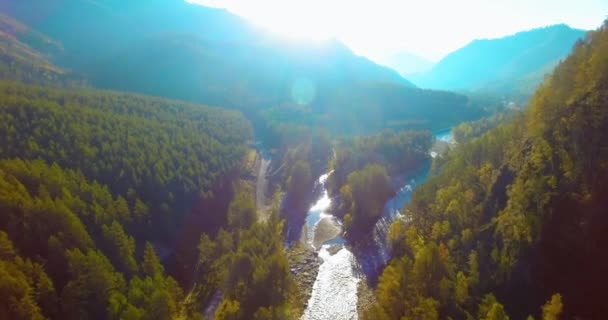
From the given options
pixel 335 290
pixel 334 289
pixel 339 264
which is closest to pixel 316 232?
pixel 339 264

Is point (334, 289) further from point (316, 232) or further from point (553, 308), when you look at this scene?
point (553, 308)

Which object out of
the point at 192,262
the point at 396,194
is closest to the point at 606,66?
the point at 396,194

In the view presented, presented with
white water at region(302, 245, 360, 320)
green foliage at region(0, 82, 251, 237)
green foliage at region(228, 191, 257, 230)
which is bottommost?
white water at region(302, 245, 360, 320)

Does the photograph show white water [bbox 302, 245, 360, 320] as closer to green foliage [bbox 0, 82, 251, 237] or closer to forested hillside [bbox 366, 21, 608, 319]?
forested hillside [bbox 366, 21, 608, 319]

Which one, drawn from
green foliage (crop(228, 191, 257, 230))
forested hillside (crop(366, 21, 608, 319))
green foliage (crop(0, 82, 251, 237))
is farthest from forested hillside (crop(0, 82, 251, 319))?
forested hillside (crop(366, 21, 608, 319))

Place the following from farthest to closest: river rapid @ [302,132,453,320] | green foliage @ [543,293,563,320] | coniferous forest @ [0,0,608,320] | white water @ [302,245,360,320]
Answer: river rapid @ [302,132,453,320]
white water @ [302,245,360,320]
coniferous forest @ [0,0,608,320]
green foliage @ [543,293,563,320]

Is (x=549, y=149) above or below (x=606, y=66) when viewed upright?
below

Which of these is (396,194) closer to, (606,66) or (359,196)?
(359,196)
